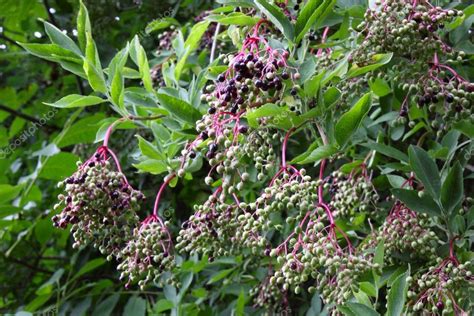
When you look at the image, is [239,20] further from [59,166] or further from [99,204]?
[59,166]

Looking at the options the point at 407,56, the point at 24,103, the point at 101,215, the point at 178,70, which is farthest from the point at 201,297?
the point at 24,103

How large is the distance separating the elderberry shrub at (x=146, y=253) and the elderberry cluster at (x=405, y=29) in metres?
0.67

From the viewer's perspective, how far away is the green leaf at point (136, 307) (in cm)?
285

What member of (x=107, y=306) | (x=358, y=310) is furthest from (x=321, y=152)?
(x=107, y=306)

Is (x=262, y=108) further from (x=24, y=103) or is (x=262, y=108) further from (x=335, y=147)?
(x=24, y=103)

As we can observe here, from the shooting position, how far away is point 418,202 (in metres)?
1.73

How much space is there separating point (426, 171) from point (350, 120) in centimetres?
27

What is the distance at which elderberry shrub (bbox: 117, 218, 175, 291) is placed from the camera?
1692 mm

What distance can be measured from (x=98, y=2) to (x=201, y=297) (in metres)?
1.51

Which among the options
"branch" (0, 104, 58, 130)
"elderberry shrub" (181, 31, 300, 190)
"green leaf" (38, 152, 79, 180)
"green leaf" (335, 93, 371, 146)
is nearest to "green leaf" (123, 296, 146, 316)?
"green leaf" (38, 152, 79, 180)

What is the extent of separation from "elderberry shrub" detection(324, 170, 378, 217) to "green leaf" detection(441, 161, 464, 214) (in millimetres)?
287

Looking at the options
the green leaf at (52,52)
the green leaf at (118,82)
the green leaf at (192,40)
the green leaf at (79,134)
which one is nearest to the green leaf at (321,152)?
the green leaf at (118,82)

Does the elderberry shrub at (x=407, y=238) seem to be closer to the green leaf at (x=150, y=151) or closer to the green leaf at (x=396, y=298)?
the green leaf at (x=396, y=298)

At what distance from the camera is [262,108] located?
4.74 feet
